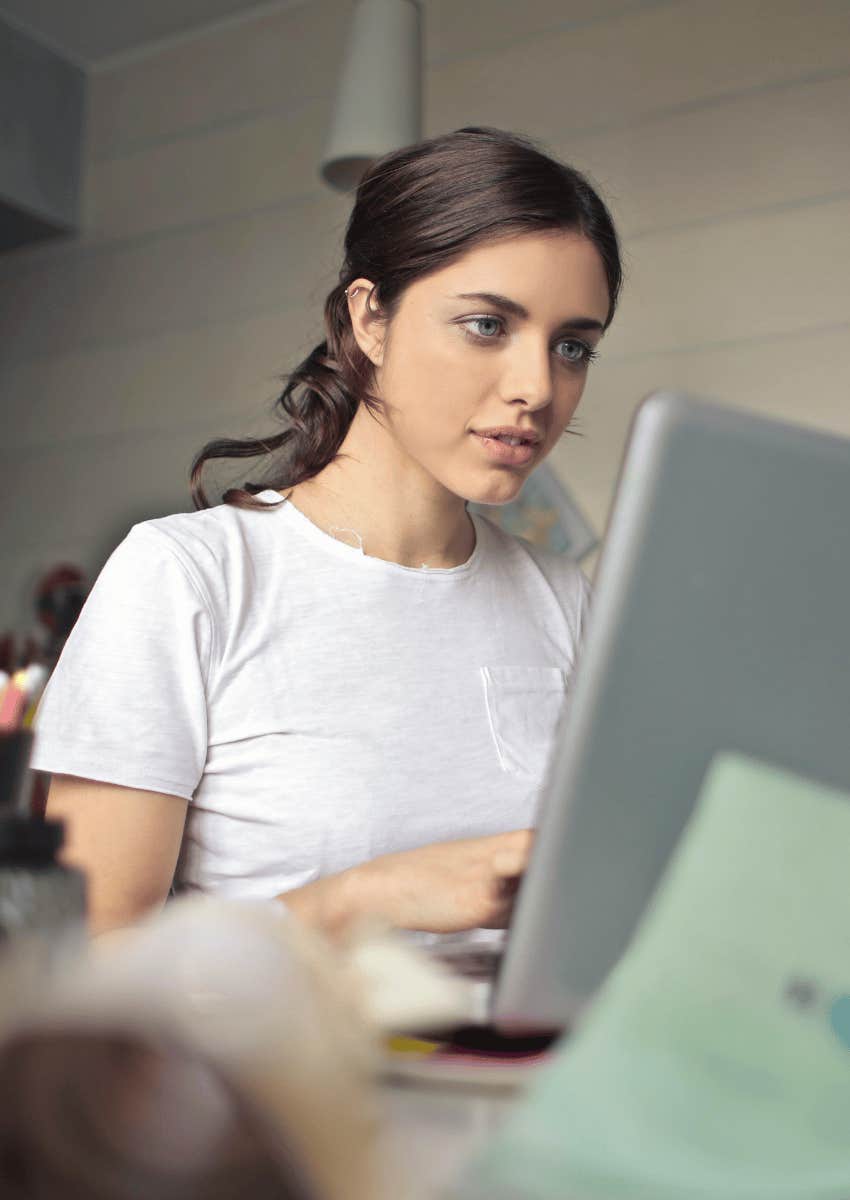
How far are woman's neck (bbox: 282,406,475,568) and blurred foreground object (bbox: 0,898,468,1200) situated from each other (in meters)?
0.94

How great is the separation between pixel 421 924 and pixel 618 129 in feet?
6.73

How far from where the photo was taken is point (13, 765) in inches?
17.9

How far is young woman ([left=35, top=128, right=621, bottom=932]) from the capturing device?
0.97 metres

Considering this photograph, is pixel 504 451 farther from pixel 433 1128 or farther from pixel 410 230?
pixel 433 1128

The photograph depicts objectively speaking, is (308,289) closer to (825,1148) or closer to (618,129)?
(618,129)

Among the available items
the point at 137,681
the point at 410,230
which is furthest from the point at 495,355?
the point at 137,681

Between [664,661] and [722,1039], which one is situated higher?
[664,661]

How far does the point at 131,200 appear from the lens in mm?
3064

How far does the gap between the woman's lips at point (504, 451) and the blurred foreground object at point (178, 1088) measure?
889 millimetres

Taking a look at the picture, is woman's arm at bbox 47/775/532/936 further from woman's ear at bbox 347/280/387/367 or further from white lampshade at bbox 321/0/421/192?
white lampshade at bbox 321/0/421/192

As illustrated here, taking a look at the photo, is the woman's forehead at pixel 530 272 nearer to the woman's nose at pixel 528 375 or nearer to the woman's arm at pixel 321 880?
the woman's nose at pixel 528 375

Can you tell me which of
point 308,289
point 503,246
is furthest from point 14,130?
point 503,246

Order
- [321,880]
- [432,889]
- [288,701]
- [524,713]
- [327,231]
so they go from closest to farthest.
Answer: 1. [432,889]
2. [321,880]
3. [288,701]
4. [524,713]
5. [327,231]

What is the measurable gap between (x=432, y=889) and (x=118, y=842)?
0.30 meters
